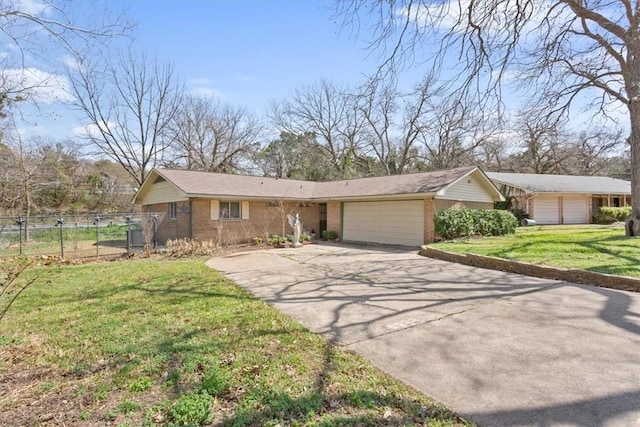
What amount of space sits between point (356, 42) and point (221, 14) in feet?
12.9

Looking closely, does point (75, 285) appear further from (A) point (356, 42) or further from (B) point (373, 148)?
(B) point (373, 148)

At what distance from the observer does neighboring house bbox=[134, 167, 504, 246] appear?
15102 mm

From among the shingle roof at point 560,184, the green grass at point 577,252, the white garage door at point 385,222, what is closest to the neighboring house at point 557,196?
the shingle roof at point 560,184

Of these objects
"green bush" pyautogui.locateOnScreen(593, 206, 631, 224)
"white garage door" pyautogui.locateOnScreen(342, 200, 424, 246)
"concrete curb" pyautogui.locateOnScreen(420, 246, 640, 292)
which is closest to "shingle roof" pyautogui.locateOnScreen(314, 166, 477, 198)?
"white garage door" pyautogui.locateOnScreen(342, 200, 424, 246)

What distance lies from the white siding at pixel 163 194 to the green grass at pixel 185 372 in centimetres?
1038

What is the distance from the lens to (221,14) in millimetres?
8281

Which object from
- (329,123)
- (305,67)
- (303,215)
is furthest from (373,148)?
(305,67)

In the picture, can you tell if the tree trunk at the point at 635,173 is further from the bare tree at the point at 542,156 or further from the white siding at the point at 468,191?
the bare tree at the point at 542,156

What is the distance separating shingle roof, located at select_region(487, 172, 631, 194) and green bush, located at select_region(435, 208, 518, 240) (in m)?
8.70

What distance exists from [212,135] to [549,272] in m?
30.0

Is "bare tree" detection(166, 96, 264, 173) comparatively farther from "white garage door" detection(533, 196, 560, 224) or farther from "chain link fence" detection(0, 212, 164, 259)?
"white garage door" detection(533, 196, 560, 224)

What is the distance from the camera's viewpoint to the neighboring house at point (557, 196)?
2378 cm

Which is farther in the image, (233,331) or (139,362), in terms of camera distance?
(233,331)

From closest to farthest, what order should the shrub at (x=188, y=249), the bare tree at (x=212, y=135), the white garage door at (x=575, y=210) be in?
the shrub at (x=188, y=249), the white garage door at (x=575, y=210), the bare tree at (x=212, y=135)
